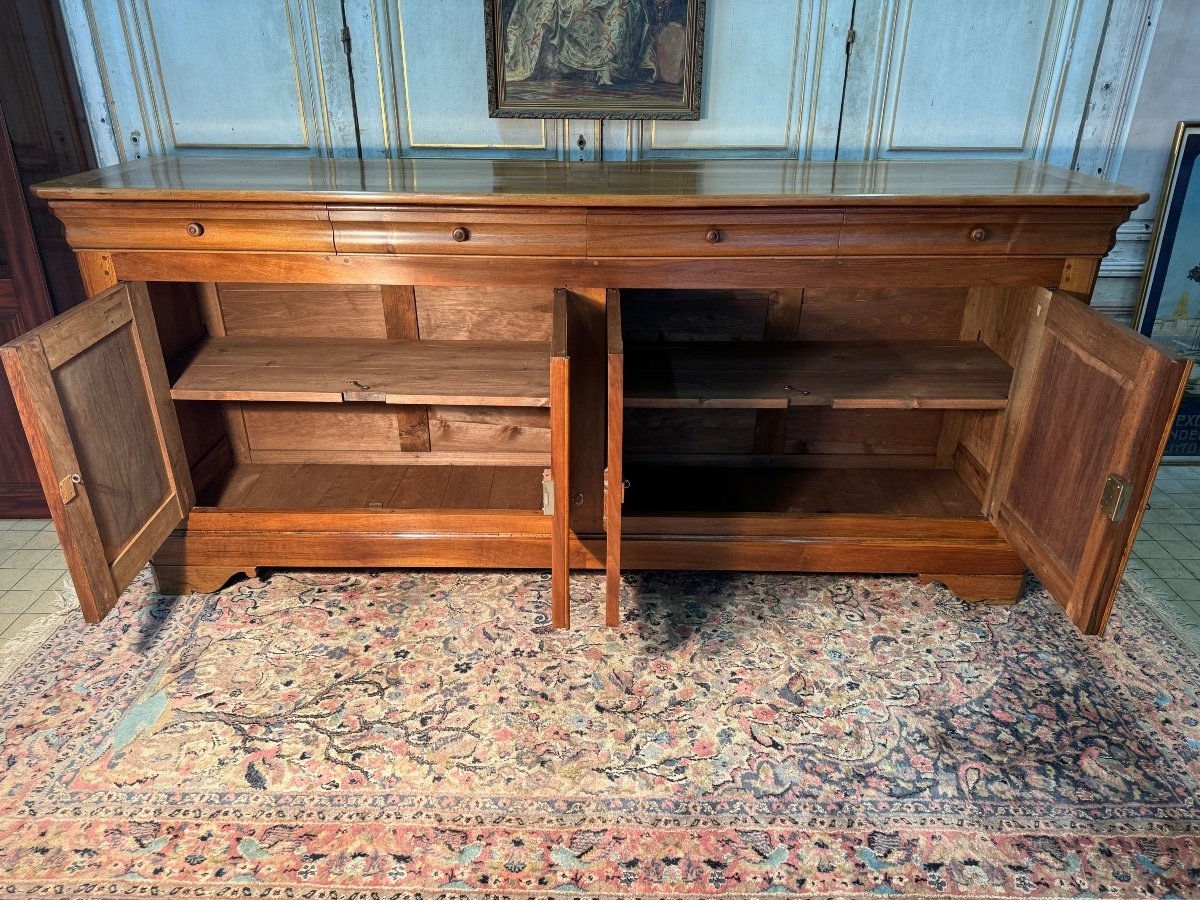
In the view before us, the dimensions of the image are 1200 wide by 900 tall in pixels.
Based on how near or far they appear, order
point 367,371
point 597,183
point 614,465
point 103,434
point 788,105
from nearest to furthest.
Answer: point 614,465 → point 103,434 → point 597,183 → point 367,371 → point 788,105

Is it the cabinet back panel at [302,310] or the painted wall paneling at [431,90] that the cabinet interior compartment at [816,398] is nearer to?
the painted wall paneling at [431,90]

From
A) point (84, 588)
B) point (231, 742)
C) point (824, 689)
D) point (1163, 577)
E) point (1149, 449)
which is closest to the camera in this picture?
point (1149, 449)

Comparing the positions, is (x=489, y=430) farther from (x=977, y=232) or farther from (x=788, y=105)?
(x=977, y=232)

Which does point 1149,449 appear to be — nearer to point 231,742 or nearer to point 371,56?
point 231,742

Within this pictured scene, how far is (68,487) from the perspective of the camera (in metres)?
1.74

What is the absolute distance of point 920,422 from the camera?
109 inches

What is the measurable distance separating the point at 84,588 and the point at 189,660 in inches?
18.8

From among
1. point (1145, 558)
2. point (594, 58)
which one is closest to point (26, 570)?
point (594, 58)

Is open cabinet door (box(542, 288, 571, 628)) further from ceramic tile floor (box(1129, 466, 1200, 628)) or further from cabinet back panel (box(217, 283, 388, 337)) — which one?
ceramic tile floor (box(1129, 466, 1200, 628))

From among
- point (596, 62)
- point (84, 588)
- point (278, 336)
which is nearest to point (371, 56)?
point (596, 62)

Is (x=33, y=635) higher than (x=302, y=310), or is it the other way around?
(x=302, y=310)

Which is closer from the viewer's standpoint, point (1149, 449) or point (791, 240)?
point (1149, 449)

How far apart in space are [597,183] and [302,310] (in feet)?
3.72

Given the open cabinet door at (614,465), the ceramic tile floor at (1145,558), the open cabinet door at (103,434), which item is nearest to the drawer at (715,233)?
the open cabinet door at (614,465)
